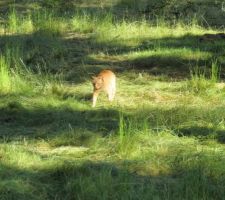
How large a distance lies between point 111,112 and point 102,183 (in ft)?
7.85

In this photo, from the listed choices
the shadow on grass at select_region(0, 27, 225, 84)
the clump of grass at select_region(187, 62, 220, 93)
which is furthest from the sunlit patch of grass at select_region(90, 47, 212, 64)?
the clump of grass at select_region(187, 62, 220, 93)

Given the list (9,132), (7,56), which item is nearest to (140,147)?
(9,132)

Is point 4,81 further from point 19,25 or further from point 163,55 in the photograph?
point 19,25

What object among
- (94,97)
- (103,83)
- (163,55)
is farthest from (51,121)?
(163,55)

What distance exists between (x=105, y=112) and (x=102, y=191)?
2440mm

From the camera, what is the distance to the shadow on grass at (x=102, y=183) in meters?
5.05

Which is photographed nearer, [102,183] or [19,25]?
[102,183]

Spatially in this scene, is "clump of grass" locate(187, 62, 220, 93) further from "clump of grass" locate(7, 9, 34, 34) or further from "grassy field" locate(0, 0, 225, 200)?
"clump of grass" locate(7, 9, 34, 34)

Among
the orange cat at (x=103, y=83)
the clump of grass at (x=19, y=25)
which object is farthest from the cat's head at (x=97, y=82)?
the clump of grass at (x=19, y=25)

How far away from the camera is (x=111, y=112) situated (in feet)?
24.4

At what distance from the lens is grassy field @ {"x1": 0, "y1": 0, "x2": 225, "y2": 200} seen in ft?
17.3

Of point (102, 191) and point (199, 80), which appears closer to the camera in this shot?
point (102, 191)

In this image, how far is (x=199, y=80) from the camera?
8.36 meters

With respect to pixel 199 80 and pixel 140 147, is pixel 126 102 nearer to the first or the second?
pixel 199 80
